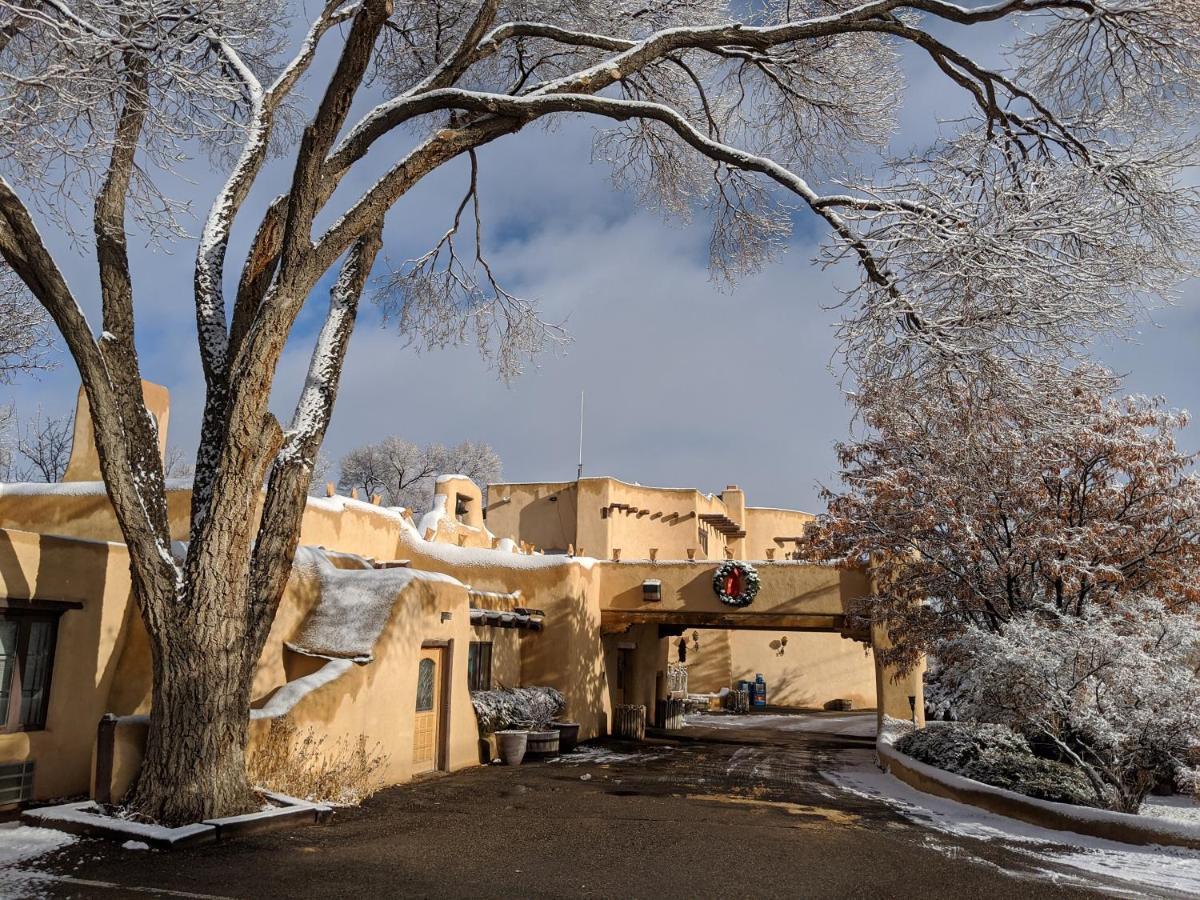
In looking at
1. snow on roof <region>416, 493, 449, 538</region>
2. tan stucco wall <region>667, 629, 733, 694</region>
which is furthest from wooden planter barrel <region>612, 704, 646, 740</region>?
tan stucco wall <region>667, 629, 733, 694</region>

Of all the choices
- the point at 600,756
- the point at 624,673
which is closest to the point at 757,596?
the point at 624,673

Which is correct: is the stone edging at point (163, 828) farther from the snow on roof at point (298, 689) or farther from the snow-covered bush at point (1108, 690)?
the snow-covered bush at point (1108, 690)

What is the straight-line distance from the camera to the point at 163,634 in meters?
8.41

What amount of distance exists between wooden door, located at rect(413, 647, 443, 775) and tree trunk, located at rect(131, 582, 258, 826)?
5.18m

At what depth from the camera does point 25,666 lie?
9570 mm

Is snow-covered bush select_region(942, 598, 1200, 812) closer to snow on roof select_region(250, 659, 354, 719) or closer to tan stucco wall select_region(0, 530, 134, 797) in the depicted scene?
snow on roof select_region(250, 659, 354, 719)

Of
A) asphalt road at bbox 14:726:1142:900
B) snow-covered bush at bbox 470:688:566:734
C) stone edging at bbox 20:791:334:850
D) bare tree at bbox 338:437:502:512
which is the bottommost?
asphalt road at bbox 14:726:1142:900

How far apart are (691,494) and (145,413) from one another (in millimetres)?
29241

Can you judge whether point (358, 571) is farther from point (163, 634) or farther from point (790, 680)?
point (790, 680)

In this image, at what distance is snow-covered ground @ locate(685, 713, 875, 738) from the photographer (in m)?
27.2

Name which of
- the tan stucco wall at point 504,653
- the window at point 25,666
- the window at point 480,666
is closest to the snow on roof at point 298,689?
the window at point 25,666

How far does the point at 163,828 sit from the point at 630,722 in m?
16.0

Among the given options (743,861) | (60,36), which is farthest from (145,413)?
(743,861)

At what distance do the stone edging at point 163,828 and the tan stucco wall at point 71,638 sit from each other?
84cm
